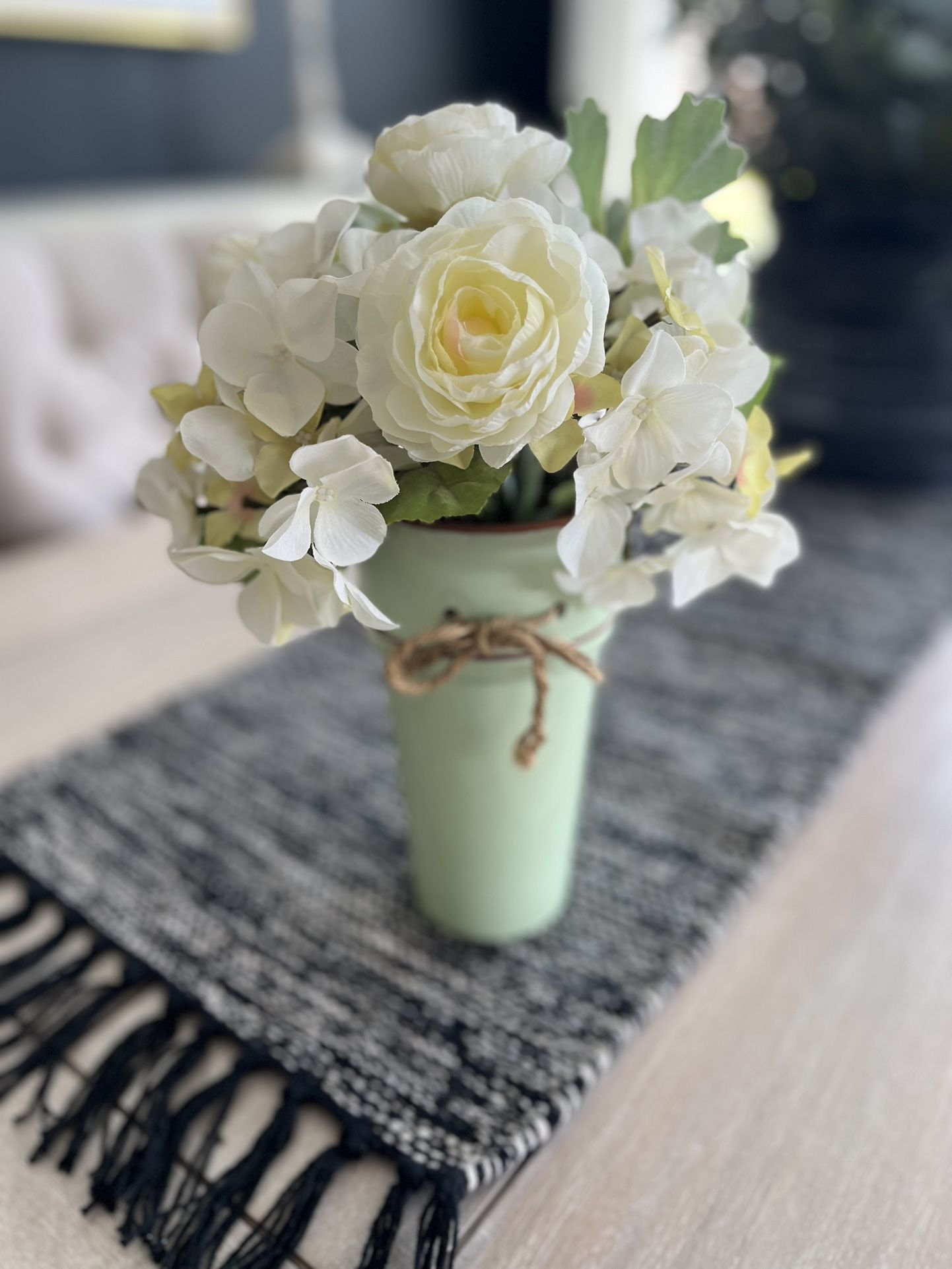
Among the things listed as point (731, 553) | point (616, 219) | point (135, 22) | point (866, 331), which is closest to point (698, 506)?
point (731, 553)

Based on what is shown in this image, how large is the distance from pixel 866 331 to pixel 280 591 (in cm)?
97

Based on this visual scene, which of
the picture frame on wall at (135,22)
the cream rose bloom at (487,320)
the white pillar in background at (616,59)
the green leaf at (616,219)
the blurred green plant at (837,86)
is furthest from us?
the white pillar in background at (616,59)

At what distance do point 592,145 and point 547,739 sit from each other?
0.27 metres

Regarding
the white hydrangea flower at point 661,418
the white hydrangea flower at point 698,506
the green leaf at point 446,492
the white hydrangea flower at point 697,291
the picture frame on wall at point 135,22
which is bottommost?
the white hydrangea flower at point 698,506

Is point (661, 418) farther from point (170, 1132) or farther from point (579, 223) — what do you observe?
point (170, 1132)

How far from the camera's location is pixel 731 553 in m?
0.41

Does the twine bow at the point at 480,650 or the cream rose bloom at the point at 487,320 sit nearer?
the cream rose bloom at the point at 487,320

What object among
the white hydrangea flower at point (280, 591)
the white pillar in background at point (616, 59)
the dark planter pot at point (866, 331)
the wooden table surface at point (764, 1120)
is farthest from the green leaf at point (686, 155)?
the white pillar in background at point (616, 59)

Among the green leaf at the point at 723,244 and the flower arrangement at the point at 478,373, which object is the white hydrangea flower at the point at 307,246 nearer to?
the flower arrangement at the point at 478,373

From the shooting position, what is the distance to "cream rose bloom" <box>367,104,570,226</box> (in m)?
0.34

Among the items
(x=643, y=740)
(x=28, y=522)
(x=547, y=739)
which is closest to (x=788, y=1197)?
(x=547, y=739)

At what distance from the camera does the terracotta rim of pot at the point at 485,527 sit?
40 cm

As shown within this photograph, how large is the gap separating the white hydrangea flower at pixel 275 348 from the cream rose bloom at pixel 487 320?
3 centimetres

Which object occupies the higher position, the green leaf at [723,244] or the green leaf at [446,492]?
the green leaf at [723,244]
